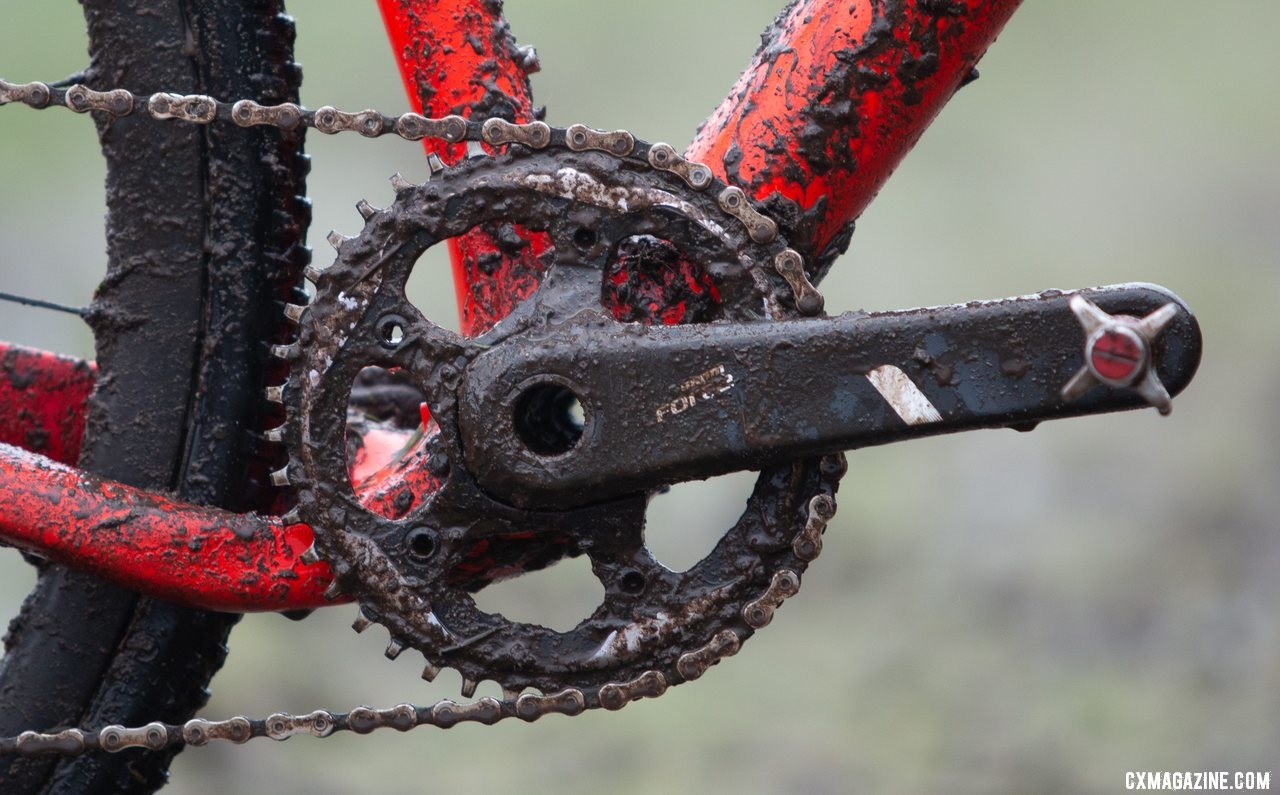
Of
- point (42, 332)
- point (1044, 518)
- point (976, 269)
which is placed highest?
point (976, 269)

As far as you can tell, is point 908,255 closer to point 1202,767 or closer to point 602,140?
point 1202,767

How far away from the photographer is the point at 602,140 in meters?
0.95

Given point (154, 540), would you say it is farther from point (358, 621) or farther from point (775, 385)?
point (775, 385)

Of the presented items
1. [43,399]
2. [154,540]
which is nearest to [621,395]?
[154,540]

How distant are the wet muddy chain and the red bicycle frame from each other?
7 centimetres

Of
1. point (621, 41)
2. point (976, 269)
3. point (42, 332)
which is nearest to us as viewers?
point (42, 332)

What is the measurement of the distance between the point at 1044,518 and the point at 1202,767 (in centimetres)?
64

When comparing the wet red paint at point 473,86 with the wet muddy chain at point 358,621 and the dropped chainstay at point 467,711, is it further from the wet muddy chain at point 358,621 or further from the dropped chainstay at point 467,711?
the dropped chainstay at point 467,711

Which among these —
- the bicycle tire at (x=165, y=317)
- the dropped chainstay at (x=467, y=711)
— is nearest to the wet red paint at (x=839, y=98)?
the dropped chainstay at (x=467, y=711)

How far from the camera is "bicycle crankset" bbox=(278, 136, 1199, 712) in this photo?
94 cm

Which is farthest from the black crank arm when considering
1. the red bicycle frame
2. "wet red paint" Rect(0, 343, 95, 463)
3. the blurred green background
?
the blurred green background

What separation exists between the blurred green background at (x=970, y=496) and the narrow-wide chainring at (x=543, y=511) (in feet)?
4.33

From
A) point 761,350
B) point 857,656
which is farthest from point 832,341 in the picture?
point 857,656

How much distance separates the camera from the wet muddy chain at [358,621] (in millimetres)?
958
